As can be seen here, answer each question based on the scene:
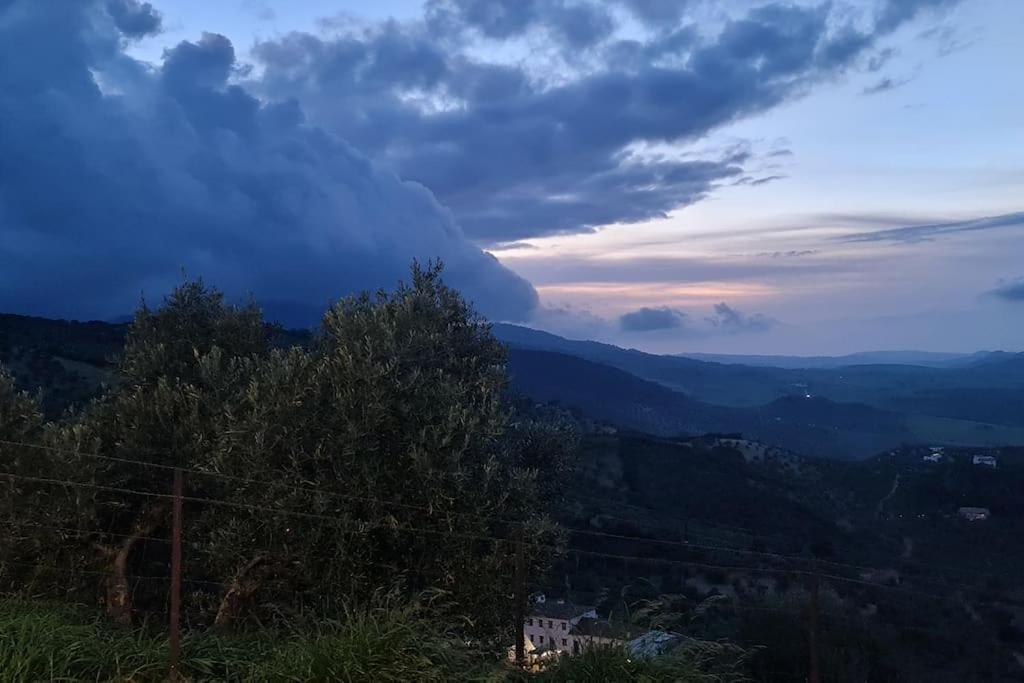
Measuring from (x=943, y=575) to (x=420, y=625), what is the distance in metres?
30.4

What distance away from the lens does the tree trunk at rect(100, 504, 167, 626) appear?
9.63 meters

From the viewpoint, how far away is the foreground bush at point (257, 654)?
6188 millimetres

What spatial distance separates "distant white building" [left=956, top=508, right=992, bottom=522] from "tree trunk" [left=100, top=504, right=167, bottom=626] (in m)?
42.8

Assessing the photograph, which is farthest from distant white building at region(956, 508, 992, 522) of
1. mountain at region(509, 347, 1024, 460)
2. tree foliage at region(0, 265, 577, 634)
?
mountain at region(509, 347, 1024, 460)

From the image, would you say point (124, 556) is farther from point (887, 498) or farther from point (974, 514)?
point (887, 498)

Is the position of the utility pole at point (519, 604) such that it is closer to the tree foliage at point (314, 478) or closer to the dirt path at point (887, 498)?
the tree foliage at point (314, 478)

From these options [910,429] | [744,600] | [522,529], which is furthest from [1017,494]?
[910,429]

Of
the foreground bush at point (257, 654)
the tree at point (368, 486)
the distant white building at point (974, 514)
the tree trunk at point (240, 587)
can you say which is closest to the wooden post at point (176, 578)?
the foreground bush at point (257, 654)

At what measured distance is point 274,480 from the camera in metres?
8.70

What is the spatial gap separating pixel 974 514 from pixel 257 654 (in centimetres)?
4510

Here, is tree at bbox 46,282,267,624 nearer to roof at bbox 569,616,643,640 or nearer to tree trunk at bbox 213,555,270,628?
tree trunk at bbox 213,555,270,628

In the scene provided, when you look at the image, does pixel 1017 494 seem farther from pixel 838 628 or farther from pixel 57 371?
pixel 57 371

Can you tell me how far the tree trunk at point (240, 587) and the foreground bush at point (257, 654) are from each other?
64.7 inches

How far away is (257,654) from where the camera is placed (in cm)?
688
